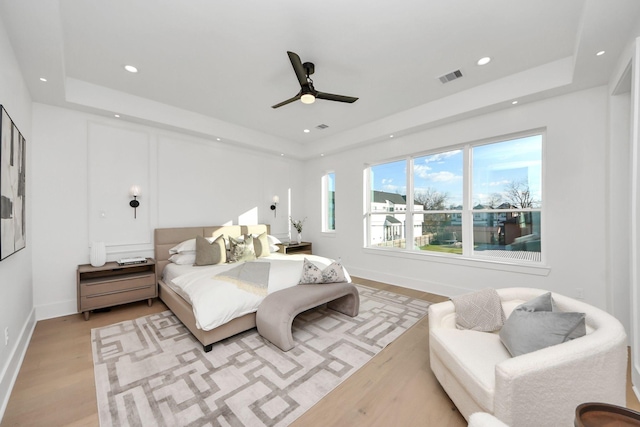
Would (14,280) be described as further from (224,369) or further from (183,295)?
(224,369)

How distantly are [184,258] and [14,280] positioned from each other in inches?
69.2

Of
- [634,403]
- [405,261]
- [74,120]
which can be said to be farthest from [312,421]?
[74,120]

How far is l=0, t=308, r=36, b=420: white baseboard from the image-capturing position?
182 cm

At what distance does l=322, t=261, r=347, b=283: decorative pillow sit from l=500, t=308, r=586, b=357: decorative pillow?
1871mm

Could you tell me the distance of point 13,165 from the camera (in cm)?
214

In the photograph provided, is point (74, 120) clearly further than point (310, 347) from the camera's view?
Yes

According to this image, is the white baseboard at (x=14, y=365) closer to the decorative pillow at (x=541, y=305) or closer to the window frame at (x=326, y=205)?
the decorative pillow at (x=541, y=305)

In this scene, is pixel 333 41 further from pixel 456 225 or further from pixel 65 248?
pixel 65 248

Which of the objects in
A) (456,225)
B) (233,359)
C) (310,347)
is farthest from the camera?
(456,225)

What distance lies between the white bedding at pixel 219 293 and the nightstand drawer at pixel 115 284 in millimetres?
533

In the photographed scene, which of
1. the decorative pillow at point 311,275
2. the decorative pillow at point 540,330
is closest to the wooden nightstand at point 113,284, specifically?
the decorative pillow at point 311,275

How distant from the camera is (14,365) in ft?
7.04

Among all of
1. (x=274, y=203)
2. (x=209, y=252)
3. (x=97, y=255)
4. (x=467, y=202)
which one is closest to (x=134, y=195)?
(x=97, y=255)

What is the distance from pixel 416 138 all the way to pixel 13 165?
16.2ft
